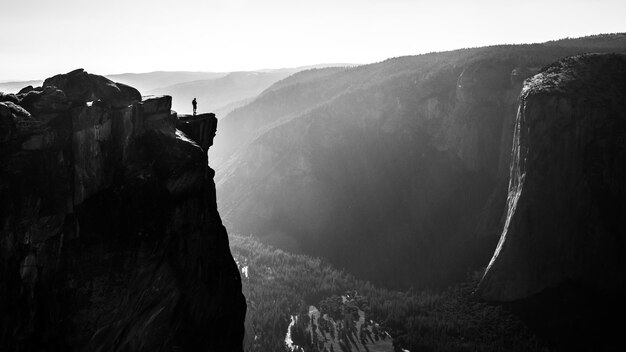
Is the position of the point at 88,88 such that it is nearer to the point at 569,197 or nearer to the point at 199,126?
the point at 199,126

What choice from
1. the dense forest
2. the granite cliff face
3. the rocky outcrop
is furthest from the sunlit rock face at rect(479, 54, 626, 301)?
the granite cliff face

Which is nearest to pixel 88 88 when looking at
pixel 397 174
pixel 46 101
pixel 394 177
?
pixel 46 101

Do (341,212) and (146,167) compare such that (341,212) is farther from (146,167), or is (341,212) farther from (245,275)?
(146,167)

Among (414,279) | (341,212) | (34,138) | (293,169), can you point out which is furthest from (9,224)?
(293,169)

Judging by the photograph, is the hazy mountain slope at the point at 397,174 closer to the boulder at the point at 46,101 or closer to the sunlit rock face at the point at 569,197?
the sunlit rock face at the point at 569,197

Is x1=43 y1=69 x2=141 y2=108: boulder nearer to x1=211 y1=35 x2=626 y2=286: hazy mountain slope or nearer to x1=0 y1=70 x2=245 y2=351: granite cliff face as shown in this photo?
x1=0 y1=70 x2=245 y2=351: granite cliff face

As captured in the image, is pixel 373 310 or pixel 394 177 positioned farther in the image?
pixel 394 177

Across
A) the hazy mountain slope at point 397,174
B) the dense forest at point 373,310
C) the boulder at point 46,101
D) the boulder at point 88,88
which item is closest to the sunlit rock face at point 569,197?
the dense forest at point 373,310

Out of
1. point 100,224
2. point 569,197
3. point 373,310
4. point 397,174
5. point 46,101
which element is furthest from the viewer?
point 397,174
